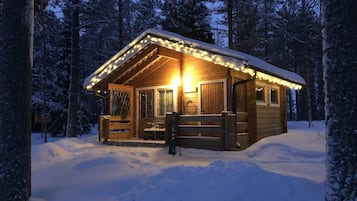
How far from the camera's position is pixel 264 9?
2734cm

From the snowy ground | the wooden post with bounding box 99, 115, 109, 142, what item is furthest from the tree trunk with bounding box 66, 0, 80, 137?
the snowy ground

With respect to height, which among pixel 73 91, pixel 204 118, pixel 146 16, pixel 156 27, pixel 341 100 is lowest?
pixel 204 118

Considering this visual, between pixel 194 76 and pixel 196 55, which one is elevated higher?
pixel 196 55

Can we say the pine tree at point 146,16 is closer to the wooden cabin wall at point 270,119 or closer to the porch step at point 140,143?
the wooden cabin wall at point 270,119

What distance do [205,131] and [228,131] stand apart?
0.71m

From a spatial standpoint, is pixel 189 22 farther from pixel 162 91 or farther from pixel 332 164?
pixel 332 164

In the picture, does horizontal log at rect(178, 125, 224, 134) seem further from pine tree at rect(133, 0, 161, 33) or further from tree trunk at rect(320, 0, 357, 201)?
pine tree at rect(133, 0, 161, 33)

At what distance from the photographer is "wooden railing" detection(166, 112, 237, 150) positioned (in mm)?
9227

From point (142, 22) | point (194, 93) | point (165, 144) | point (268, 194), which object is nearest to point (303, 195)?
point (268, 194)

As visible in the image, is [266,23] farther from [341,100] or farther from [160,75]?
[341,100]

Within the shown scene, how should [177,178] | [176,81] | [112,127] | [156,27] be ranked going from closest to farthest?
[177,178]
[176,81]
[112,127]
[156,27]

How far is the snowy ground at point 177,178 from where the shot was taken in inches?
187

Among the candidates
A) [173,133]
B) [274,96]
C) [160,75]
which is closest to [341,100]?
[173,133]

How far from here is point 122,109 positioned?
13938mm
